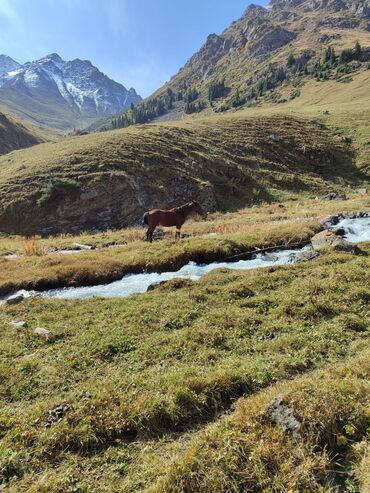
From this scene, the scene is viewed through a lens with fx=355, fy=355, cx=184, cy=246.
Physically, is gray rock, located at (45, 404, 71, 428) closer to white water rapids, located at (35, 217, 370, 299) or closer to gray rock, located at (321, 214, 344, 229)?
white water rapids, located at (35, 217, 370, 299)

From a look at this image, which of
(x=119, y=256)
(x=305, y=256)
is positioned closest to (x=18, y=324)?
(x=119, y=256)

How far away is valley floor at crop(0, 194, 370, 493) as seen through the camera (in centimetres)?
582

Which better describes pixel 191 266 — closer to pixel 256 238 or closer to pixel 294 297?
pixel 256 238

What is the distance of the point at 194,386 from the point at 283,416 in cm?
229

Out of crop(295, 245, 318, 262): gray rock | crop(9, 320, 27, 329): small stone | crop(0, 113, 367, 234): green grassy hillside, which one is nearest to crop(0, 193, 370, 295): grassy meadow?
crop(295, 245, 318, 262): gray rock

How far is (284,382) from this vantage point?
8.19m

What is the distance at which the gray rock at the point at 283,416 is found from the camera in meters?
6.30

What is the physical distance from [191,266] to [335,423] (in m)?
13.8

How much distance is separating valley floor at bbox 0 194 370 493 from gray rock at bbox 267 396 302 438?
0.29 feet

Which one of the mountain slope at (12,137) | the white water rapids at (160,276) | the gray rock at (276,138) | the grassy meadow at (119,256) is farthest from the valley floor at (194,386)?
the mountain slope at (12,137)

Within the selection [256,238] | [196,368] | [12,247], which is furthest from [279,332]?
[12,247]

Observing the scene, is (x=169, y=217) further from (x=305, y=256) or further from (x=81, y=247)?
(x=305, y=256)

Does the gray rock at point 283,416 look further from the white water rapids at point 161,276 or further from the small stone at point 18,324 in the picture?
the white water rapids at point 161,276

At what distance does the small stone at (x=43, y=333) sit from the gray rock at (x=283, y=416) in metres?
7.43
